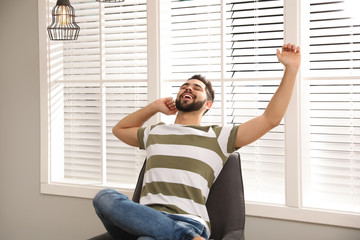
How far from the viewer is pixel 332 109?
9.13ft

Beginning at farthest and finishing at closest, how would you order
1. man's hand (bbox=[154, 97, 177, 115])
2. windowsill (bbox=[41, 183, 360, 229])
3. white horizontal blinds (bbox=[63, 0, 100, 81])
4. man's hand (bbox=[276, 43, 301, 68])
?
white horizontal blinds (bbox=[63, 0, 100, 81]) < man's hand (bbox=[154, 97, 177, 115]) < windowsill (bbox=[41, 183, 360, 229]) < man's hand (bbox=[276, 43, 301, 68])

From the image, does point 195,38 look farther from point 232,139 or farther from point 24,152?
point 24,152

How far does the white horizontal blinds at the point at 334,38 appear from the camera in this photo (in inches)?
107

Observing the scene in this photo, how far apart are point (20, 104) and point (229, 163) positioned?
187 centimetres

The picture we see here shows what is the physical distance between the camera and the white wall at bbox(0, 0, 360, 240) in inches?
142

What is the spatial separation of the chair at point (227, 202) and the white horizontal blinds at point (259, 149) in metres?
0.48

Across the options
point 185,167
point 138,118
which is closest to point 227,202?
point 185,167

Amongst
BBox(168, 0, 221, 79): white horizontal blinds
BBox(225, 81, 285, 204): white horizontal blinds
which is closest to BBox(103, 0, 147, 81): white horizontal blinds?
BBox(168, 0, 221, 79): white horizontal blinds

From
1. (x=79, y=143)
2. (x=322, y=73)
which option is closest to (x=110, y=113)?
(x=79, y=143)

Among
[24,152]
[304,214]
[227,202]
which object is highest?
[24,152]

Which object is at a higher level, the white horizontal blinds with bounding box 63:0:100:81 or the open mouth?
the white horizontal blinds with bounding box 63:0:100:81

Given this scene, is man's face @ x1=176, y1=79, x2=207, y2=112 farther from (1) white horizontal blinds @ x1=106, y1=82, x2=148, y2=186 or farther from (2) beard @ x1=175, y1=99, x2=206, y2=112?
(1) white horizontal blinds @ x1=106, y1=82, x2=148, y2=186

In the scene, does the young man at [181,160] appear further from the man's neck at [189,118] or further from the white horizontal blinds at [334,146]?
the white horizontal blinds at [334,146]

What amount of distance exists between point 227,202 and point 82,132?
1.50 m
